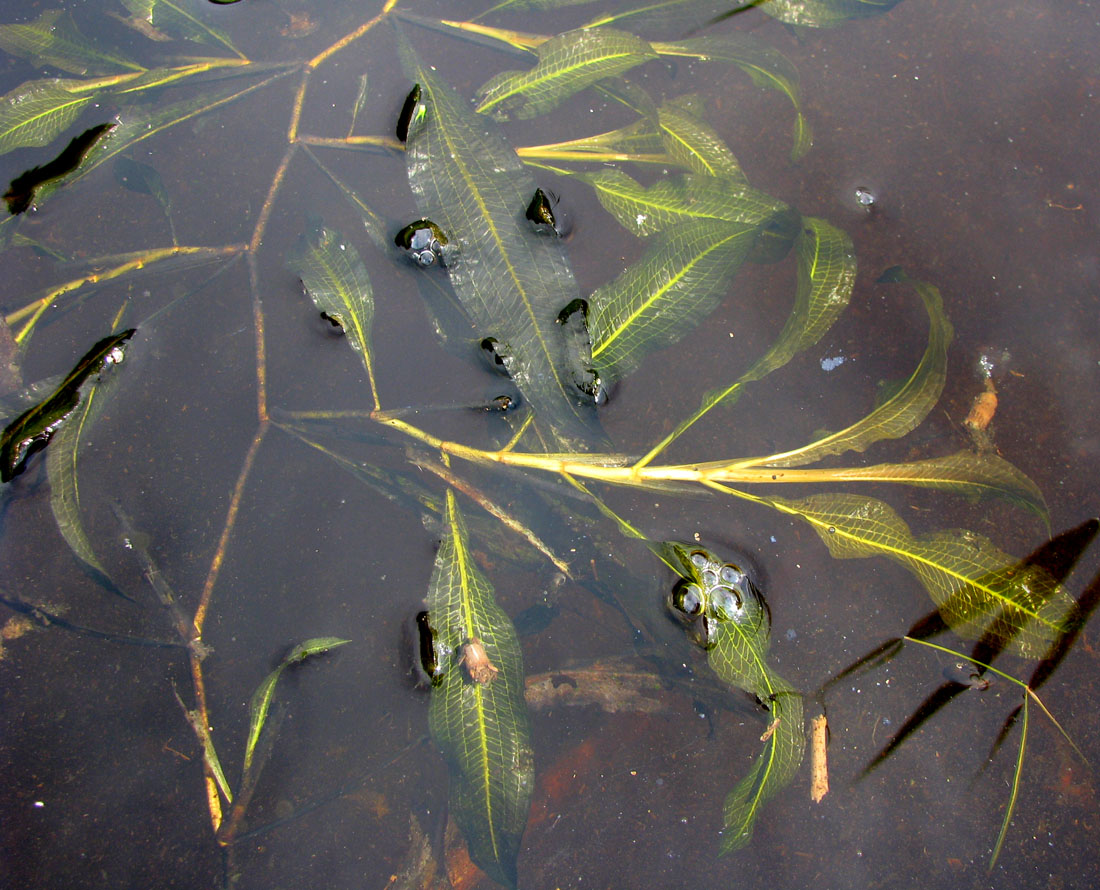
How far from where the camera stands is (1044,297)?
174cm

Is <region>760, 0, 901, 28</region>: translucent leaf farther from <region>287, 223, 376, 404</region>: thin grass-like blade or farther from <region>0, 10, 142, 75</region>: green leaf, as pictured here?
<region>0, 10, 142, 75</region>: green leaf

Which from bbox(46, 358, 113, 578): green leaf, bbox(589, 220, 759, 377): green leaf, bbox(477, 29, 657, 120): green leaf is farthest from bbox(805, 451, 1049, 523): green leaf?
bbox(46, 358, 113, 578): green leaf

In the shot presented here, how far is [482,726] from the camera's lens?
1306mm

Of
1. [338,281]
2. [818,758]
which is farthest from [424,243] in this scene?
[818,758]

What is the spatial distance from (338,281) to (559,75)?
857 mm

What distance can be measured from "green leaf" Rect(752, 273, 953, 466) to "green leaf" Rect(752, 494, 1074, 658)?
117mm

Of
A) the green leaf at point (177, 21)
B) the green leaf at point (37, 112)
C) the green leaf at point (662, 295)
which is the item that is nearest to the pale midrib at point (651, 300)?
the green leaf at point (662, 295)

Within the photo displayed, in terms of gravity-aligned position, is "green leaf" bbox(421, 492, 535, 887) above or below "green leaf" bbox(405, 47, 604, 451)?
below

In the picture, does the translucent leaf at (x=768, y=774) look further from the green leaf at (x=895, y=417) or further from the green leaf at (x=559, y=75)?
the green leaf at (x=559, y=75)

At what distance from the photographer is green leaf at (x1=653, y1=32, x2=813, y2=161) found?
6.12ft

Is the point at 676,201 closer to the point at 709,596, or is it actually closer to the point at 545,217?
the point at 545,217

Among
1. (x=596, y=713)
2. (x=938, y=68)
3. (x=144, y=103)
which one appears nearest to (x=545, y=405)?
(x=596, y=713)

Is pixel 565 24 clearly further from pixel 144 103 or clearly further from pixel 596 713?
pixel 596 713

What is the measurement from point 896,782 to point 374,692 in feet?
4.00
